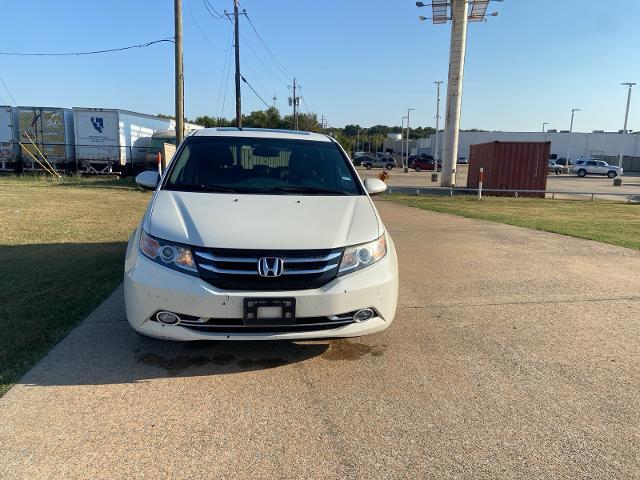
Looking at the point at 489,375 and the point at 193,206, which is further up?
the point at 193,206

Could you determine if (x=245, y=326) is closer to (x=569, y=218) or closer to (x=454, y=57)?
(x=569, y=218)

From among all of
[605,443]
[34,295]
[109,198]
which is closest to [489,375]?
[605,443]

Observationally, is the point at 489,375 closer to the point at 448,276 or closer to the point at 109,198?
the point at 448,276

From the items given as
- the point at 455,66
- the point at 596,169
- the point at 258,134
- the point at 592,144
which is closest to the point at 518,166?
the point at 455,66

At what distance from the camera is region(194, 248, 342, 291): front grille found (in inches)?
130

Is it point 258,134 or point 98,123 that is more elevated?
point 98,123

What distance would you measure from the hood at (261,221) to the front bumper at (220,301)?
27 cm

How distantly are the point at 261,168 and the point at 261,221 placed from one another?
4.31 ft

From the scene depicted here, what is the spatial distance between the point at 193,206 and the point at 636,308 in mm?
4633

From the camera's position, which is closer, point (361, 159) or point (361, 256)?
point (361, 256)

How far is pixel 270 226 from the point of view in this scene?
11.6 feet

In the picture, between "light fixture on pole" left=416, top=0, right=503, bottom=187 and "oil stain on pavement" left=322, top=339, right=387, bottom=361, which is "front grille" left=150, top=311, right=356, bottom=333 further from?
"light fixture on pole" left=416, top=0, right=503, bottom=187

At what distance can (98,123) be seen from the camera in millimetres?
24312

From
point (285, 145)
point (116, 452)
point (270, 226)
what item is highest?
point (285, 145)
